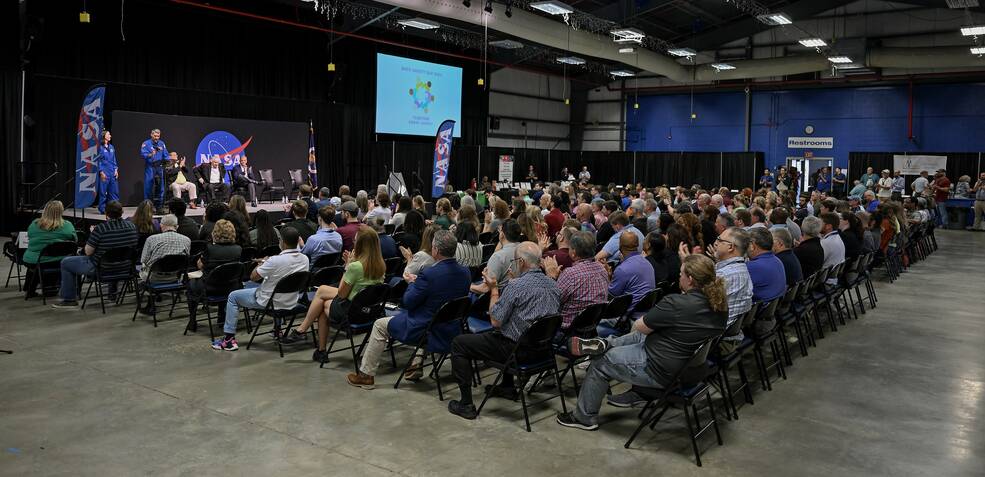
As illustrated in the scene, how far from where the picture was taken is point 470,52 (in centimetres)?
2358

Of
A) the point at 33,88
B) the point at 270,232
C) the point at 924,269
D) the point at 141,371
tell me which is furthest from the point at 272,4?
the point at 924,269

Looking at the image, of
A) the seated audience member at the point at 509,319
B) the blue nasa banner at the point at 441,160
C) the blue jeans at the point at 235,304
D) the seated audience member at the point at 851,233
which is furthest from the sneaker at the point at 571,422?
the blue nasa banner at the point at 441,160

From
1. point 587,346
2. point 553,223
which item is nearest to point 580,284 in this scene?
point 587,346

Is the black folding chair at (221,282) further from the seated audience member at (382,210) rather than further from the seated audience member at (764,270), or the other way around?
the seated audience member at (764,270)

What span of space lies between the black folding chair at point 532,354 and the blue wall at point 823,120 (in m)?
22.4

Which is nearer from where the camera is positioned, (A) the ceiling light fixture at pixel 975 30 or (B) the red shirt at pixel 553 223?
(B) the red shirt at pixel 553 223

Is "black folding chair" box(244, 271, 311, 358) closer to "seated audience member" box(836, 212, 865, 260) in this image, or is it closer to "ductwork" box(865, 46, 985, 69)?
"seated audience member" box(836, 212, 865, 260)

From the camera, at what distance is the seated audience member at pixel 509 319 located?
15.0 ft

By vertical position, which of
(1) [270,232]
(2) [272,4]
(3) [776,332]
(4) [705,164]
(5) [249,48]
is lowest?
(3) [776,332]

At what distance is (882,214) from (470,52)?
51.4 ft

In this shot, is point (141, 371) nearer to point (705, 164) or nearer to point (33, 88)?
point (33, 88)

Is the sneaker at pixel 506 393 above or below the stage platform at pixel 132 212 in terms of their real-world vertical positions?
below

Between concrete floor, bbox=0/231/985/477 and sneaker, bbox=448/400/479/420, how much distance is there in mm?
55

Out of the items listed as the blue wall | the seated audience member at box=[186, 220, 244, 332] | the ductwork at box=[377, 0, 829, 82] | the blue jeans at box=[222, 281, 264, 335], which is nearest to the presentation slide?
the ductwork at box=[377, 0, 829, 82]
